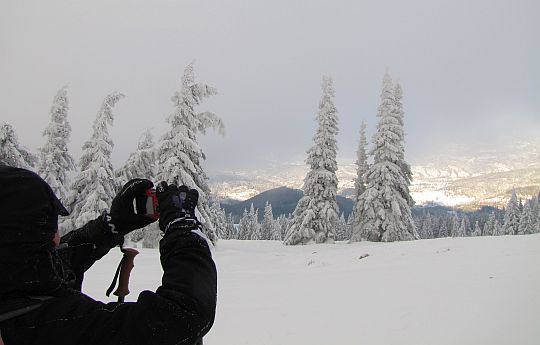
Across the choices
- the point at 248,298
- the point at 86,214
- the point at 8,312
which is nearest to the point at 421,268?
the point at 248,298

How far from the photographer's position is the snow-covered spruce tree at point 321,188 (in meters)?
28.4

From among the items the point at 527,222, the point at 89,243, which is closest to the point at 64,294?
the point at 89,243

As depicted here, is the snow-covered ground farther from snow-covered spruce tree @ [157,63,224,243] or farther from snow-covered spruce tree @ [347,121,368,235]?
snow-covered spruce tree @ [347,121,368,235]

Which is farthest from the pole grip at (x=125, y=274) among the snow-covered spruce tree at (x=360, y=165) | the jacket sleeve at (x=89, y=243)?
the snow-covered spruce tree at (x=360, y=165)

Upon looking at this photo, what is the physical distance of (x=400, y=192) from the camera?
98.4 feet

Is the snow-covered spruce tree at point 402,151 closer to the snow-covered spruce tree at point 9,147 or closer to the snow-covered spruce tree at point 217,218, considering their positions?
the snow-covered spruce tree at point 217,218

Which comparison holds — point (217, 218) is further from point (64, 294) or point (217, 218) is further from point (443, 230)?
point (443, 230)

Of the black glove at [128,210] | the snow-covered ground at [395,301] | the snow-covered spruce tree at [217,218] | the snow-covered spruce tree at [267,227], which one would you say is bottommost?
the snow-covered spruce tree at [267,227]

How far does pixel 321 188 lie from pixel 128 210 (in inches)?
1067

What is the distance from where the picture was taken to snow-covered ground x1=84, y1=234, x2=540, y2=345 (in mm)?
4602

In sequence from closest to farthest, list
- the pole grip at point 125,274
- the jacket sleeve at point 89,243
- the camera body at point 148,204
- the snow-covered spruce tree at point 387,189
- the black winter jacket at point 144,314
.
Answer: the black winter jacket at point 144,314 → the camera body at point 148,204 → the pole grip at point 125,274 → the jacket sleeve at point 89,243 → the snow-covered spruce tree at point 387,189

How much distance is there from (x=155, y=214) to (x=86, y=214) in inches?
954

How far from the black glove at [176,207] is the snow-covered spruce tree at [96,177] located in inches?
946

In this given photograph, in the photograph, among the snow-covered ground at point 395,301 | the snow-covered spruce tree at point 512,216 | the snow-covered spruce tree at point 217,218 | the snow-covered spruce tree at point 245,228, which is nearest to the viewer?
the snow-covered ground at point 395,301
